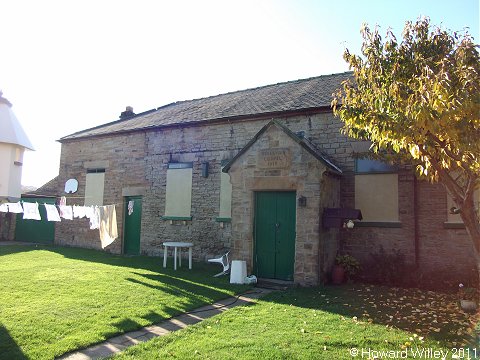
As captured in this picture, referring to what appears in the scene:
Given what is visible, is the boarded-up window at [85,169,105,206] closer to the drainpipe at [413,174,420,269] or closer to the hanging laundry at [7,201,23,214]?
the hanging laundry at [7,201,23,214]

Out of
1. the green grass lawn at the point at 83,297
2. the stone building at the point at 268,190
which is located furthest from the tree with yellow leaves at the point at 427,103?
the green grass lawn at the point at 83,297

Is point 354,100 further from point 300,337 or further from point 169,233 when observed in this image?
point 169,233

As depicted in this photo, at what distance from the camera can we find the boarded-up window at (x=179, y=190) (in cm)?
1336

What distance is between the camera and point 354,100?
6668 mm

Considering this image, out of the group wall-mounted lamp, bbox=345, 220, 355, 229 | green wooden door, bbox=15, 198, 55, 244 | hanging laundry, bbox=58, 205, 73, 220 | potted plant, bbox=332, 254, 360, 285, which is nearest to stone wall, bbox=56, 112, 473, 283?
potted plant, bbox=332, 254, 360, 285

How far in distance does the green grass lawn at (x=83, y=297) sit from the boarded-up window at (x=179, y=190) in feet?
7.11

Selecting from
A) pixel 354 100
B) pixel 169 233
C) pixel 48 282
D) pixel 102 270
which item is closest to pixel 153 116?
pixel 169 233

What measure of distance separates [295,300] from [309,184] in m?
2.92

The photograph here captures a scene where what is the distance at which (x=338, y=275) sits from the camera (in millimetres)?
9203

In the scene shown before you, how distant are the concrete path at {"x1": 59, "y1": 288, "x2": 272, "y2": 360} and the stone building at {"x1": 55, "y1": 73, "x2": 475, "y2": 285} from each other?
2258 mm

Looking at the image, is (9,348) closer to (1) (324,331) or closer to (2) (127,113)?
(1) (324,331)

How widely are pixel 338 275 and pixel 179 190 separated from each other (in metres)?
6.83

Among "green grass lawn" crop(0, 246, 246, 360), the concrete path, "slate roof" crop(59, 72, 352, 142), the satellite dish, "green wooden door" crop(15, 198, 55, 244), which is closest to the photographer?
the concrete path

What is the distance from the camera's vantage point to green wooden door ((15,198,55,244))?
17.5 m
